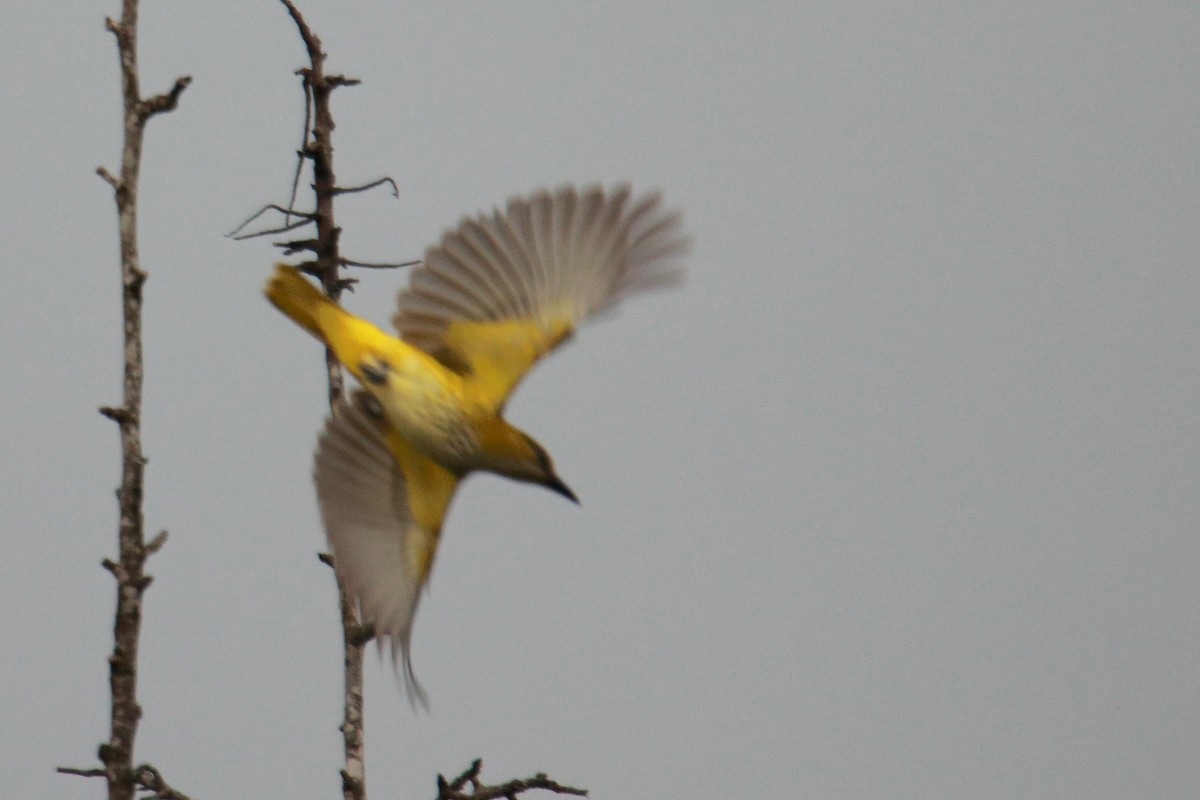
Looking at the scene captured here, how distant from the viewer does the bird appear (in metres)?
4.85

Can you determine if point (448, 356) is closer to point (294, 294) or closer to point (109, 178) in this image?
point (294, 294)

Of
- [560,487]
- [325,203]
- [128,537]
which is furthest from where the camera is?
[560,487]

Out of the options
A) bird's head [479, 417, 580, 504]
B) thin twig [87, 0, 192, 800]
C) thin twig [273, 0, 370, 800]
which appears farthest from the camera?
bird's head [479, 417, 580, 504]

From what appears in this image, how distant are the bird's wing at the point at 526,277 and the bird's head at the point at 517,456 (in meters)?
0.10

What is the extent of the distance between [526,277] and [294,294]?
0.68 meters

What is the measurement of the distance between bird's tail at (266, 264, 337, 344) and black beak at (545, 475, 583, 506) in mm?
764

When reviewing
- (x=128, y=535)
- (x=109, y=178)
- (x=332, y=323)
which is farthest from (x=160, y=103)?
(x=332, y=323)

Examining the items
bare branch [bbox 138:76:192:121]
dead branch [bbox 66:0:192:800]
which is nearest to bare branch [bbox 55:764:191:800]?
dead branch [bbox 66:0:192:800]

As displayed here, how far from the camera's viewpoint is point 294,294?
16.0 feet

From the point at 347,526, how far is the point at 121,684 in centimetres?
216

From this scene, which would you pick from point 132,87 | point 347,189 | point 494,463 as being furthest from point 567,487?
point 132,87

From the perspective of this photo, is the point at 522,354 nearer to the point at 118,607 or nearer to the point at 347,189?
the point at 347,189

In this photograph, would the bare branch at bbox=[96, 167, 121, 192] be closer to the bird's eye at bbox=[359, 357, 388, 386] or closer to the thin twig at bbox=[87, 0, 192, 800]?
the thin twig at bbox=[87, 0, 192, 800]

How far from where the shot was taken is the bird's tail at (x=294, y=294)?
4.89 m
